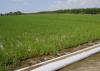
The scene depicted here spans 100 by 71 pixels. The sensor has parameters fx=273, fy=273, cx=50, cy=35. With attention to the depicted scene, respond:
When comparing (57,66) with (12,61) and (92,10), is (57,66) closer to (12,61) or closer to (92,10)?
(12,61)

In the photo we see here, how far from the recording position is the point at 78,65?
22.6 ft

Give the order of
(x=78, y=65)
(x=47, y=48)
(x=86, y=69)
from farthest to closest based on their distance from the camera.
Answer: (x=47, y=48), (x=78, y=65), (x=86, y=69)

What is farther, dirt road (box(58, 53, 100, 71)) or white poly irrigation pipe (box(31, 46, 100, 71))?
dirt road (box(58, 53, 100, 71))

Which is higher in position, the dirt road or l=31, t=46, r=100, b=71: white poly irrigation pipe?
l=31, t=46, r=100, b=71: white poly irrigation pipe

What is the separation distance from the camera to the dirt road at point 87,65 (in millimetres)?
6445

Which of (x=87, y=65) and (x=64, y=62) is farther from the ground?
(x=64, y=62)

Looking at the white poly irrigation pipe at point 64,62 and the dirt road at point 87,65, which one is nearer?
the white poly irrigation pipe at point 64,62

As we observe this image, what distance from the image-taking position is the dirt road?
21.1 ft

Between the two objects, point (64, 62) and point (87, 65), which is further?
point (87, 65)

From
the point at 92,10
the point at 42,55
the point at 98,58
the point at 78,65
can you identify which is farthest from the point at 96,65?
the point at 92,10

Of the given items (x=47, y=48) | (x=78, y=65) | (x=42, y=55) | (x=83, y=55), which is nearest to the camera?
(x=78, y=65)

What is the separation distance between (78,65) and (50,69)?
1.11 meters

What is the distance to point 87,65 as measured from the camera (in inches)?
272

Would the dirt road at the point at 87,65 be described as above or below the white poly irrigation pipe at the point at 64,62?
below
